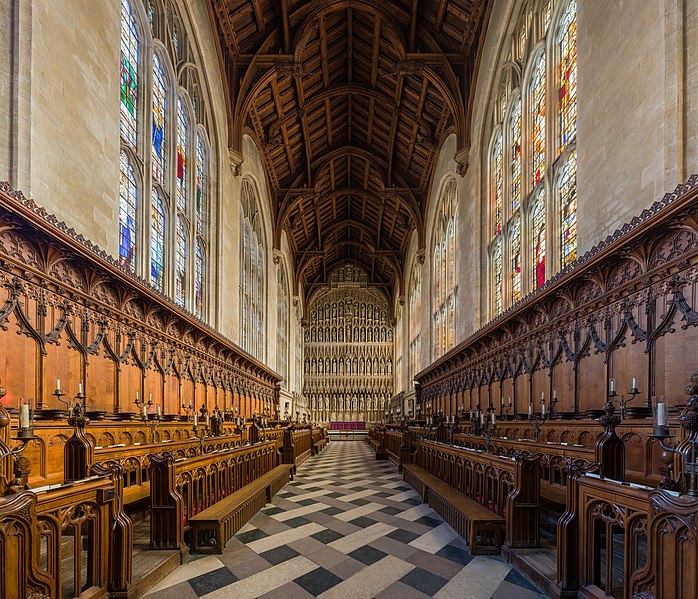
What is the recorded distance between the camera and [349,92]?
734 inches

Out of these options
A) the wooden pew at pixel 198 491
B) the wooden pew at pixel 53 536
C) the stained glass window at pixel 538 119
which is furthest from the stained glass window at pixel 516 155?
the wooden pew at pixel 53 536

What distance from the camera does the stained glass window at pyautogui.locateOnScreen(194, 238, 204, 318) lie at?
1325 centimetres

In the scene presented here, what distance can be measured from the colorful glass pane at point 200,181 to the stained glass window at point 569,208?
9941 mm

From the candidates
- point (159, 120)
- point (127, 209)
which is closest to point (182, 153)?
point (159, 120)

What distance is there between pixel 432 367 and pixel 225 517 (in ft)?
48.1

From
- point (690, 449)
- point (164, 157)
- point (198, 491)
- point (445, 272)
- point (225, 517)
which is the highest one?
point (164, 157)

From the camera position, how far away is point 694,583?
200cm

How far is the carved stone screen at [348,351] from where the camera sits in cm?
3638

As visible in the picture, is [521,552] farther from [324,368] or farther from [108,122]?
[324,368]

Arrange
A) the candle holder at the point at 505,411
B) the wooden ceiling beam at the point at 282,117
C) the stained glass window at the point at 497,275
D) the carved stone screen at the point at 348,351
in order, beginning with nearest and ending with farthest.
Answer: the candle holder at the point at 505,411
the stained glass window at the point at 497,275
the wooden ceiling beam at the point at 282,117
the carved stone screen at the point at 348,351

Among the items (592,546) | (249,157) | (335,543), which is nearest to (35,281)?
(335,543)

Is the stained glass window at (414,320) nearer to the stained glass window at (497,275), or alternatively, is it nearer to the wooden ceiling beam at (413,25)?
the stained glass window at (497,275)

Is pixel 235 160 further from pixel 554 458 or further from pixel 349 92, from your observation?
pixel 554 458

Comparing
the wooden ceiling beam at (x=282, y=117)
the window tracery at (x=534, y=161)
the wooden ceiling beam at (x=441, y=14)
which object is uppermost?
the wooden ceiling beam at (x=441, y=14)
